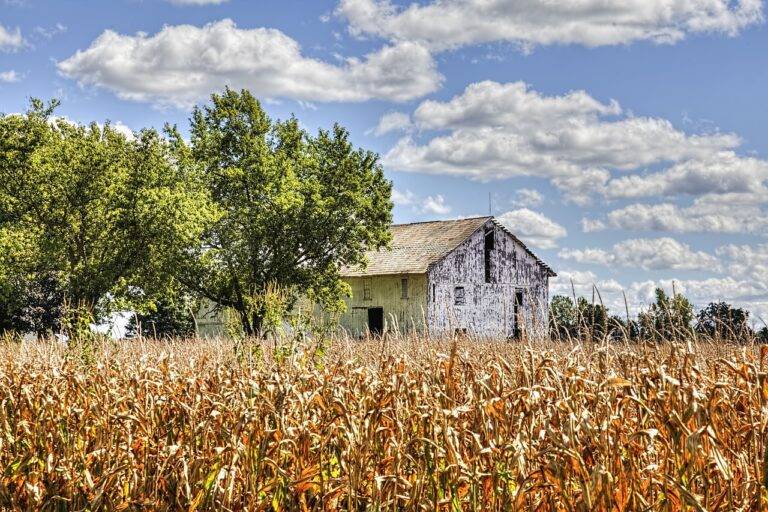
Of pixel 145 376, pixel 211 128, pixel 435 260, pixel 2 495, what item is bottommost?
pixel 2 495

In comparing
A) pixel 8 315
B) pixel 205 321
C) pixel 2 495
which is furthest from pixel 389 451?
pixel 205 321

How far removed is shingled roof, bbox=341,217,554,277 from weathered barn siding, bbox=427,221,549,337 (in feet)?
1.49

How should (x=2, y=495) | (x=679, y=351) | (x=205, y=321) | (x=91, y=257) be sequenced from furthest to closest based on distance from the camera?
(x=205, y=321) < (x=91, y=257) < (x=2, y=495) < (x=679, y=351)

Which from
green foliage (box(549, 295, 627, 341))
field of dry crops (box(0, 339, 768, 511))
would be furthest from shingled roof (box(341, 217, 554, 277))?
field of dry crops (box(0, 339, 768, 511))

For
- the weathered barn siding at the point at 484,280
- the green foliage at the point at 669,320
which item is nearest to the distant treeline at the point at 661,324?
the green foliage at the point at 669,320

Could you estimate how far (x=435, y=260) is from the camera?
45.4 metres

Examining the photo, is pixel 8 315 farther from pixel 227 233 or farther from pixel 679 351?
pixel 679 351

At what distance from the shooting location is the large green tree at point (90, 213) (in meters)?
35.0

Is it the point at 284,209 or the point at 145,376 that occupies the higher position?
the point at 284,209

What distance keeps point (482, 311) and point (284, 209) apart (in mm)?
15278

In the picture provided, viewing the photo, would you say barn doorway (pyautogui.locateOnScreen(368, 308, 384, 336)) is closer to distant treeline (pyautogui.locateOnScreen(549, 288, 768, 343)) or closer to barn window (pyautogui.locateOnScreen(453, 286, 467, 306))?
barn window (pyautogui.locateOnScreen(453, 286, 467, 306))

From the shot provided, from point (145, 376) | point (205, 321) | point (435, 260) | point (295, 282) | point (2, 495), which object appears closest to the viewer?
point (2, 495)

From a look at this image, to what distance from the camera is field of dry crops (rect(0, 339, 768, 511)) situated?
3961mm

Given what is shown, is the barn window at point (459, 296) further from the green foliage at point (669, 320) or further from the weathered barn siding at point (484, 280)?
the green foliage at point (669, 320)
